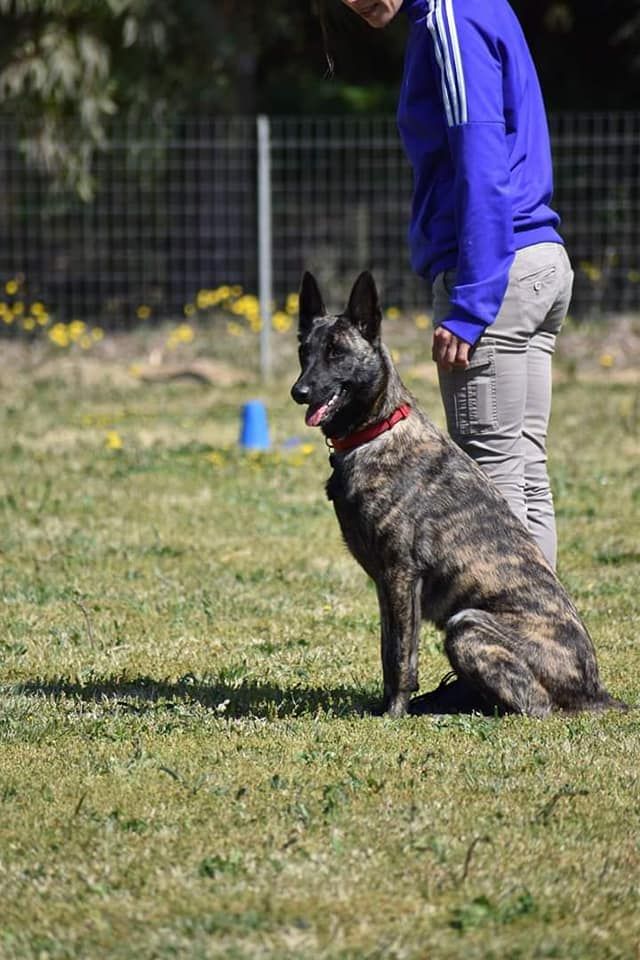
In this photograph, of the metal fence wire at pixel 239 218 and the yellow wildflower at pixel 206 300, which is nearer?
the yellow wildflower at pixel 206 300

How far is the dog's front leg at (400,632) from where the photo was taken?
15.3ft

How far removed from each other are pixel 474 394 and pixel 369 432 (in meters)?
0.35

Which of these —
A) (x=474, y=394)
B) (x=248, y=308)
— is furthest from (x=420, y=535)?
(x=248, y=308)

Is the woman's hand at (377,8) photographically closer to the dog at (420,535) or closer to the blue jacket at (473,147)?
the blue jacket at (473,147)

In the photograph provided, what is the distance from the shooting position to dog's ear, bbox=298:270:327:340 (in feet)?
15.7

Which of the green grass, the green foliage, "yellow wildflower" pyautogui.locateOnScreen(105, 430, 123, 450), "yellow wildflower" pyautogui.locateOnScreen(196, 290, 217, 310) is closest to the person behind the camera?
the green grass

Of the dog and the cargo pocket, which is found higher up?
the cargo pocket

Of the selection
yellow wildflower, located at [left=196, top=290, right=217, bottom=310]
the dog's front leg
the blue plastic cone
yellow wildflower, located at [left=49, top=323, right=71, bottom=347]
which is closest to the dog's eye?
the dog's front leg

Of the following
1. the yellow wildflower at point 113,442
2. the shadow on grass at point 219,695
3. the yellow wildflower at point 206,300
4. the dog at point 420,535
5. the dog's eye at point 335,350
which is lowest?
the shadow on grass at point 219,695

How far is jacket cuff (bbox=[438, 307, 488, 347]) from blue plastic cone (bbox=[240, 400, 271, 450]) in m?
5.51

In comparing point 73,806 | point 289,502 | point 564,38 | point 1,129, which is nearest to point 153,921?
point 73,806

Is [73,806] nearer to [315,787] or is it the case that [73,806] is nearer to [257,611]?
[315,787]

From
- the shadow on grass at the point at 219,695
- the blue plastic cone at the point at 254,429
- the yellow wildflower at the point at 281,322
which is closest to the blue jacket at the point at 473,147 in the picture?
the shadow on grass at the point at 219,695

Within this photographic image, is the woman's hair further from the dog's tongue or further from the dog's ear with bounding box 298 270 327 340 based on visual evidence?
the dog's tongue
